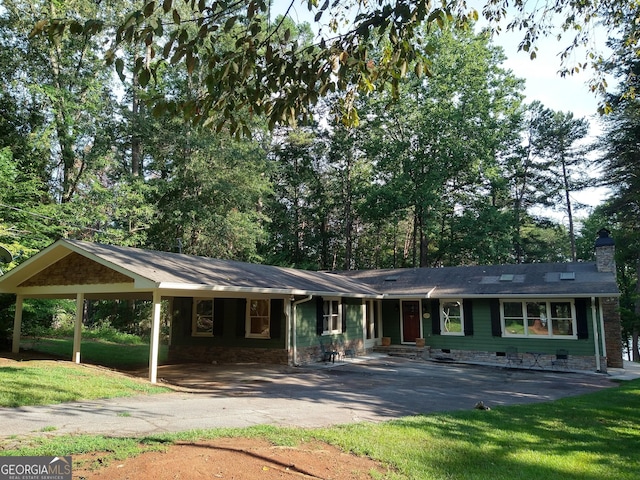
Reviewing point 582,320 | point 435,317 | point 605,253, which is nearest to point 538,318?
point 582,320

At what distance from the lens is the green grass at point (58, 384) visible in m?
7.39

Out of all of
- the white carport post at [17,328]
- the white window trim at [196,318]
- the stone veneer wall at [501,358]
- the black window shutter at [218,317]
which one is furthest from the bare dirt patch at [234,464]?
the stone veneer wall at [501,358]

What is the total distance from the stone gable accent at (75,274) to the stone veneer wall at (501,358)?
11483 millimetres

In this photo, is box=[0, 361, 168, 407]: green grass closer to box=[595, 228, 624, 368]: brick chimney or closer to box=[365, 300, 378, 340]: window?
box=[365, 300, 378, 340]: window

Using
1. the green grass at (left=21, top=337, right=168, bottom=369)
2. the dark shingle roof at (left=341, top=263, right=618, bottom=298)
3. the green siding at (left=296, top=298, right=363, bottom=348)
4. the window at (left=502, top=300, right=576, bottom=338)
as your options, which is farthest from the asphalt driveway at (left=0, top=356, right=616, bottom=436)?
the dark shingle roof at (left=341, top=263, right=618, bottom=298)

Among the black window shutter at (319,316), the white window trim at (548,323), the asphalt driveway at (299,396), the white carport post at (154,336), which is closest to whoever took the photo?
the asphalt driveway at (299,396)

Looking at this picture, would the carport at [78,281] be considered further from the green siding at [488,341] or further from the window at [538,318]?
the window at [538,318]

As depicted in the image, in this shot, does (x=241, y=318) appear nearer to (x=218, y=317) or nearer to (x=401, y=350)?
(x=218, y=317)

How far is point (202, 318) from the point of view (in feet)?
49.8

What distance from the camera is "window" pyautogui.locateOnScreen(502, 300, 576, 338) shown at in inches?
599

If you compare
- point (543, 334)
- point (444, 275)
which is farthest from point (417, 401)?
point (444, 275)

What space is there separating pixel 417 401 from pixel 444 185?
Answer: 74.4ft

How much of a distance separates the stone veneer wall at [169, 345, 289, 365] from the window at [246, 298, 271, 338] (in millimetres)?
533

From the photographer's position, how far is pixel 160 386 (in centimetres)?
955
